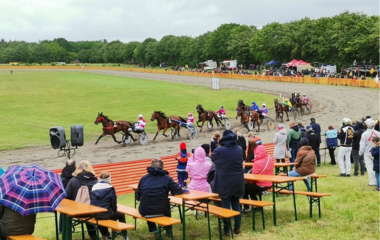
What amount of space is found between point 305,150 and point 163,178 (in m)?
4.32

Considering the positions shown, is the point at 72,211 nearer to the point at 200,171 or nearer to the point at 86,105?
the point at 200,171

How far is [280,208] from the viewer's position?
11.1m

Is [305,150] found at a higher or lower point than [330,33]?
lower

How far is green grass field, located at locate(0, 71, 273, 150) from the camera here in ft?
103

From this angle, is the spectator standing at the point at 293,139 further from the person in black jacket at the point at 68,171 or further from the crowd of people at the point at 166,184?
the person in black jacket at the point at 68,171

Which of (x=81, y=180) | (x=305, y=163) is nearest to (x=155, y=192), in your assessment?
(x=81, y=180)

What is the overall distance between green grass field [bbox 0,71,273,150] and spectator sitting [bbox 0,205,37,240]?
19226mm

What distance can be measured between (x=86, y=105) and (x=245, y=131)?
59.9 ft

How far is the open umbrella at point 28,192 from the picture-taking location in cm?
755

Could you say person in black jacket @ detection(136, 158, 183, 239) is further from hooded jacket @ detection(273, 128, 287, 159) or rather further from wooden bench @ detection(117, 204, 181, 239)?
hooded jacket @ detection(273, 128, 287, 159)

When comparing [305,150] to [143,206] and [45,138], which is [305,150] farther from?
[45,138]

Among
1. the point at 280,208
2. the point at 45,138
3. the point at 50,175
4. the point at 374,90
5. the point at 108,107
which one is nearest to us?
the point at 50,175

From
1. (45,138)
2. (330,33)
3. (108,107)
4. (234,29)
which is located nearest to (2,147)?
(45,138)

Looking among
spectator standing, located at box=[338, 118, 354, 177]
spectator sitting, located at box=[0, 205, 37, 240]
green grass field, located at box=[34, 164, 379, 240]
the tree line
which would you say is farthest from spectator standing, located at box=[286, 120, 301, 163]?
the tree line
